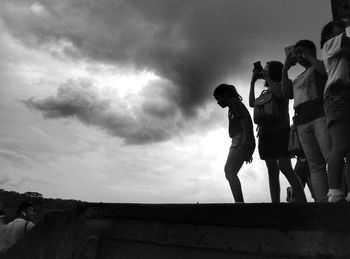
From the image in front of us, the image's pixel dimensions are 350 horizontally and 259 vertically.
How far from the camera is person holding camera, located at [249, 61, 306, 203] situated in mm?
4309

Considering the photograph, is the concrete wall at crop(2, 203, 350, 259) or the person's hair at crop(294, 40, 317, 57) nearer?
the concrete wall at crop(2, 203, 350, 259)

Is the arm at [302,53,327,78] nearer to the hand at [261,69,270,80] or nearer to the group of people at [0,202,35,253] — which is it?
the hand at [261,69,270,80]

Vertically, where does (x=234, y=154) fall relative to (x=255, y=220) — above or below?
above

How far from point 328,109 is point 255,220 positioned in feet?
4.08

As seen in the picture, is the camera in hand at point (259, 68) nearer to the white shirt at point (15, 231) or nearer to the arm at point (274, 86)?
the arm at point (274, 86)

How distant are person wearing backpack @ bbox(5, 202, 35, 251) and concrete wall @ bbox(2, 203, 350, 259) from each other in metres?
1.43

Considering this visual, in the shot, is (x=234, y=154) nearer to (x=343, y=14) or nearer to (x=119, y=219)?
(x=119, y=219)

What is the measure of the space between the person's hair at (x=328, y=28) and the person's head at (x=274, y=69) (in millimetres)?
1016

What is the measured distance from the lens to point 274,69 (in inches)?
181

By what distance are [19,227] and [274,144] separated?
354cm

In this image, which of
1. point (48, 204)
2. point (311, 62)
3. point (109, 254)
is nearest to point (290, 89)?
point (311, 62)

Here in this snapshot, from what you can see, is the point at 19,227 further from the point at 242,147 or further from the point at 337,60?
the point at 337,60

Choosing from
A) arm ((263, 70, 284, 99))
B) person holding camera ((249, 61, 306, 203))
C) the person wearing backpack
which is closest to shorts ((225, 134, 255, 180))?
person holding camera ((249, 61, 306, 203))

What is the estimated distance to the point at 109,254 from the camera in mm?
3285
